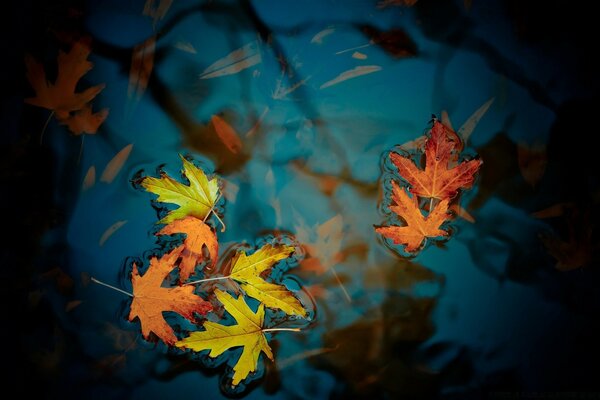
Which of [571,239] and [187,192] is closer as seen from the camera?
[187,192]

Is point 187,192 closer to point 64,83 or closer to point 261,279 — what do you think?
point 261,279

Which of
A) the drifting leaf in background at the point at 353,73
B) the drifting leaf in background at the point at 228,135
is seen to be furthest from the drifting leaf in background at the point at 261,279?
the drifting leaf in background at the point at 353,73

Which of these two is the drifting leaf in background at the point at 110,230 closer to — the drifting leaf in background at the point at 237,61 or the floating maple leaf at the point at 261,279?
the floating maple leaf at the point at 261,279

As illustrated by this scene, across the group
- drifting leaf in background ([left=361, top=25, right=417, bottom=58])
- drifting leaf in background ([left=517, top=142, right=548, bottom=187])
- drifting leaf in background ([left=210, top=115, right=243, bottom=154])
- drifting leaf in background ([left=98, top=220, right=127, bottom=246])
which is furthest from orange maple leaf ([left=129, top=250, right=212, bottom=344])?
drifting leaf in background ([left=517, top=142, right=548, bottom=187])

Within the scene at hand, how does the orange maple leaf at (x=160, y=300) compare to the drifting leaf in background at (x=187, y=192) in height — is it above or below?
below

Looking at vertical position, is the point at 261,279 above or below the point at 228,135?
below

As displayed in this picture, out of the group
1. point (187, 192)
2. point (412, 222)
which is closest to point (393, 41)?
point (412, 222)

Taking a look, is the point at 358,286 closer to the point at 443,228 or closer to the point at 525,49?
the point at 443,228

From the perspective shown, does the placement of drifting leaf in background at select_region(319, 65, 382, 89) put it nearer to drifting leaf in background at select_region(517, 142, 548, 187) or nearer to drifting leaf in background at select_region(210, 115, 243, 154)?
drifting leaf in background at select_region(210, 115, 243, 154)
